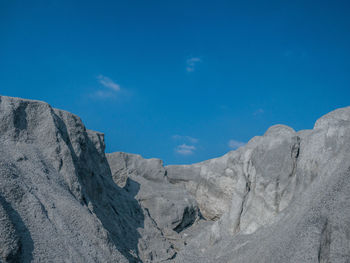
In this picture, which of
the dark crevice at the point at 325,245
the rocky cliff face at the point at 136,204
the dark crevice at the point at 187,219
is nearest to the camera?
the dark crevice at the point at 325,245

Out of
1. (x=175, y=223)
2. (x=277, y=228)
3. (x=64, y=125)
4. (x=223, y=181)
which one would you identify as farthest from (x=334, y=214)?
(x=223, y=181)

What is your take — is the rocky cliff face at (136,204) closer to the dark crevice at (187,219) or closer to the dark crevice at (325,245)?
the dark crevice at (325,245)

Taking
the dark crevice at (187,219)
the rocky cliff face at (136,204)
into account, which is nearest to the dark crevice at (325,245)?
the rocky cliff face at (136,204)

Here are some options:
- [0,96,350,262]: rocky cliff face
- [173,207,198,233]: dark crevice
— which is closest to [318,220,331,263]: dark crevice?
[0,96,350,262]: rocky cliff face

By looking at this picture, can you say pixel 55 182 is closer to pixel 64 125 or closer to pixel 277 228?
pixel 64 125

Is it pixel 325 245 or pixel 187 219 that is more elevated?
pixel 187 219

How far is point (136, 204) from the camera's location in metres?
17.9

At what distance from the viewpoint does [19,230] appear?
835cm

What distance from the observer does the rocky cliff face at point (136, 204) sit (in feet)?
26.0

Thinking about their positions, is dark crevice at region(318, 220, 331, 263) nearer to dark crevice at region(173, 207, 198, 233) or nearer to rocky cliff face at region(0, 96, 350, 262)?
rocky cliff face at region(0, 96, 350, 262)

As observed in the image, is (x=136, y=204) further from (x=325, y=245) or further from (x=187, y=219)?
(x=325, y=245)

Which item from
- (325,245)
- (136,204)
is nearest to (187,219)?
(136,204)

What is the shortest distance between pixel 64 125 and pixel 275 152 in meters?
8.16

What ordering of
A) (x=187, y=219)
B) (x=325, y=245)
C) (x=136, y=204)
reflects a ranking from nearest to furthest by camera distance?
(x=325, y=245) < (x=136, y=204) < (x=187, y=219)
